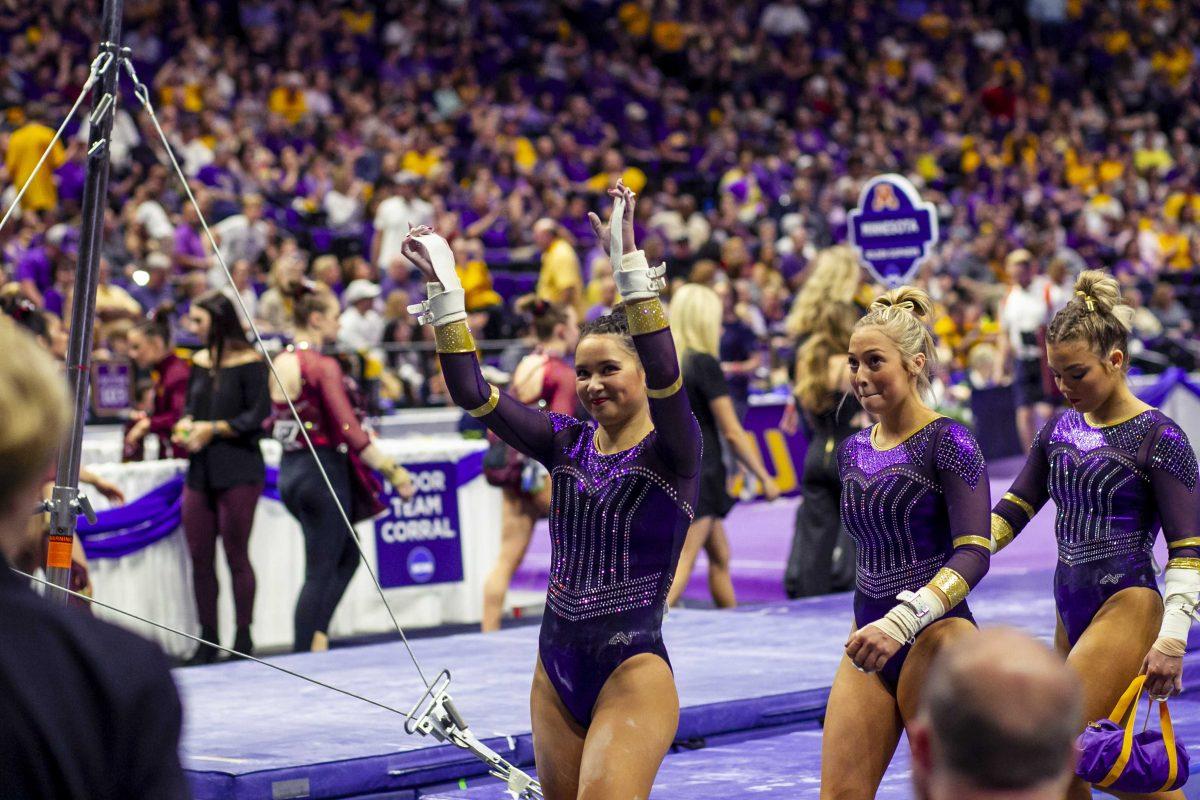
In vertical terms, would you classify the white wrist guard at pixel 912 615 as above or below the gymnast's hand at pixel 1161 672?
above

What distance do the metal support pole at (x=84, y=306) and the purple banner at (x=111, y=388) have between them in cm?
605

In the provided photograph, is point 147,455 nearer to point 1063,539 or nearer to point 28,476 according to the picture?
point 1063,539

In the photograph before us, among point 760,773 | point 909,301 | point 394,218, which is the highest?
point 394,218

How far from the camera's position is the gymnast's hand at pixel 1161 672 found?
4145 millimetres

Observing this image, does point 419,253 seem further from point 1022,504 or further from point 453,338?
point 1022,504

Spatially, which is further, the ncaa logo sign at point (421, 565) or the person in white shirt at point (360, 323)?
the person in white shirt at point (360, 323)

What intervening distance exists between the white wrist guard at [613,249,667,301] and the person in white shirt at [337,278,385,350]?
9.12m

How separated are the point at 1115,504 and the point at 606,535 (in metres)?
1.48

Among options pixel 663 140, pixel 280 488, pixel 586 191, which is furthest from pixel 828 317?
pixel 663 140

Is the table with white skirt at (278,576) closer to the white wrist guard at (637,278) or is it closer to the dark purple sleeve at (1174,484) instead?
the white wrist guard at (637,278)

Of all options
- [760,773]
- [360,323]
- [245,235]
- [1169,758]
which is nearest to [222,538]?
[760,773]

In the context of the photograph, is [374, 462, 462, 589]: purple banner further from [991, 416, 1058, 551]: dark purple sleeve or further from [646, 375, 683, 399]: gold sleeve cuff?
[646, 375, 683, 399]: gold sleeve cuff

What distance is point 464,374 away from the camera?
13.0ft

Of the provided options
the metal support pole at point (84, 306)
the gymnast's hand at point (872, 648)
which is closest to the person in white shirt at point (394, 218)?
the metal support pole at point (84, 306)
